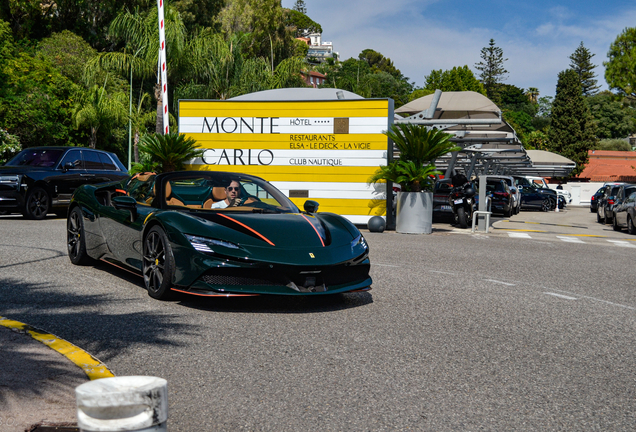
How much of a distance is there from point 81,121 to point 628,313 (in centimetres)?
2796

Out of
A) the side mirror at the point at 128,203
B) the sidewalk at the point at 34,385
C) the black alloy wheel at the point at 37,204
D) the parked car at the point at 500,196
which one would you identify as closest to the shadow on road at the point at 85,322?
Result: the sidewalk at the point at 34,385

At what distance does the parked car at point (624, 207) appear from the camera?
1889 centimetres

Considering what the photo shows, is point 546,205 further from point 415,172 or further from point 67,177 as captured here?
point 67,177

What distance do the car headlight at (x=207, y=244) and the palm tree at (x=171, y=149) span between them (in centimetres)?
1188

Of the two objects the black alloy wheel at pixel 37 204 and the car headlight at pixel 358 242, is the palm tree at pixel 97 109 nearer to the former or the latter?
the black alloy wheel at pixel 37 204

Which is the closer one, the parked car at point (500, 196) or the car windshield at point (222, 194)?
the car windshield at point (222, 194)

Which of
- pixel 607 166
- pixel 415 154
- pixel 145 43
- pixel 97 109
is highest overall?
pixel 145 43

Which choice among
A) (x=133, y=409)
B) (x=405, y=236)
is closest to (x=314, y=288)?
(x=133, y=409)

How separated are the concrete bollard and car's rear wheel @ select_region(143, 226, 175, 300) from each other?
12.4 ft

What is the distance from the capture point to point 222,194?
268 inches

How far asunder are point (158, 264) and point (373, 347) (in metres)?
2.37

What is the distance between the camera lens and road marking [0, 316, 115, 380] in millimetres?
3885

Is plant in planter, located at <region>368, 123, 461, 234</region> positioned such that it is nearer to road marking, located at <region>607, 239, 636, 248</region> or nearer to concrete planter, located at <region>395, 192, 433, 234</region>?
concrete planter, located at <region>395, 192, 433, 234</region>

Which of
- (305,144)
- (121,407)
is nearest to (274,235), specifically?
(121,407)
